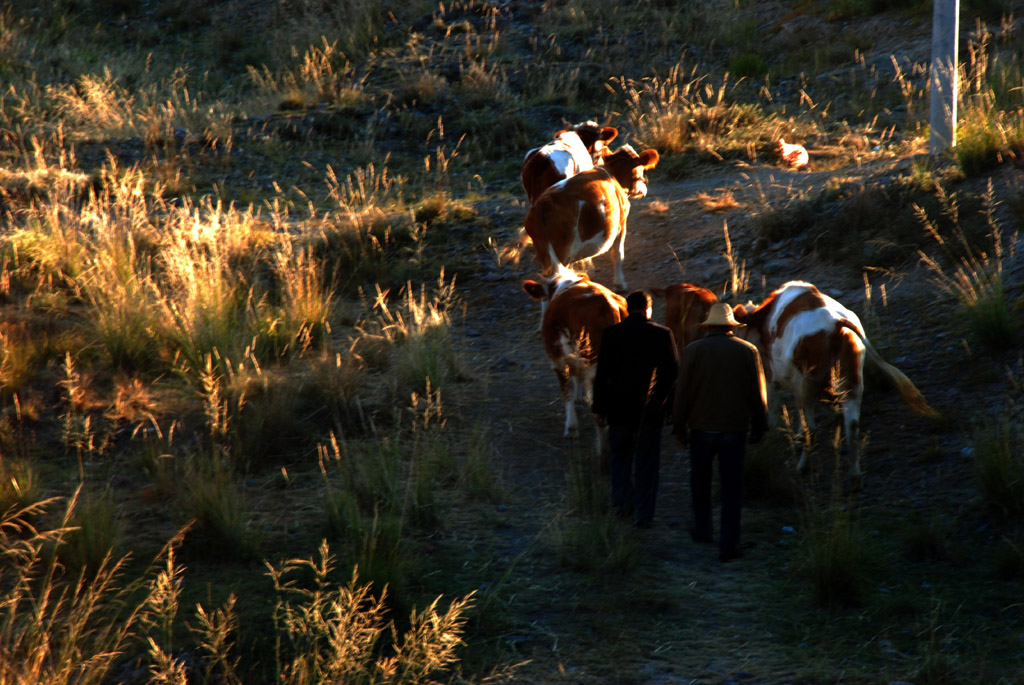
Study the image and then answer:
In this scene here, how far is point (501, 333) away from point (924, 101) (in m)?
9.72

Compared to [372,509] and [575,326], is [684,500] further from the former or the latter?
[372,509]

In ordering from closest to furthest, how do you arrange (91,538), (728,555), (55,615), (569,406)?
(55,615) < (91,538) < (728,555) < (569,406)

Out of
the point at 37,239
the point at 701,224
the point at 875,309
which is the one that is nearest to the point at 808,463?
the point at 875,309

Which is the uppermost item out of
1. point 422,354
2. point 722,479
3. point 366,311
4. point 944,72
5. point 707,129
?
point 944,72

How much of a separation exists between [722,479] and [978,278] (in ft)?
11.9

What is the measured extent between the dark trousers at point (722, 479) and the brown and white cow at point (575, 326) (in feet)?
3.71

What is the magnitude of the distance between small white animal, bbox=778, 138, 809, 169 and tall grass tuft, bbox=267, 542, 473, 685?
971 centimetres

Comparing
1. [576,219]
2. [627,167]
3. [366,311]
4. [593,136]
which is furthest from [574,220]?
[593,136]

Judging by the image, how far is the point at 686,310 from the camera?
296 inches

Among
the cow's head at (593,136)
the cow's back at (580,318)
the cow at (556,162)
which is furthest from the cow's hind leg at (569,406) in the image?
the cow's head at (593,136)

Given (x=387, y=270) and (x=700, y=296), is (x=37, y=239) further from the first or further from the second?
(x=700, y=296)

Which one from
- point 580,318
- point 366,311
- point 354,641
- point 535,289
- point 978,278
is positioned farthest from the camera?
point 366,311

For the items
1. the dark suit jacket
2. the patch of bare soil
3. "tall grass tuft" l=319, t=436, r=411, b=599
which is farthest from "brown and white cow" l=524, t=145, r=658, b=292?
the dark suit jacket

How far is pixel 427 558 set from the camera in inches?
230
